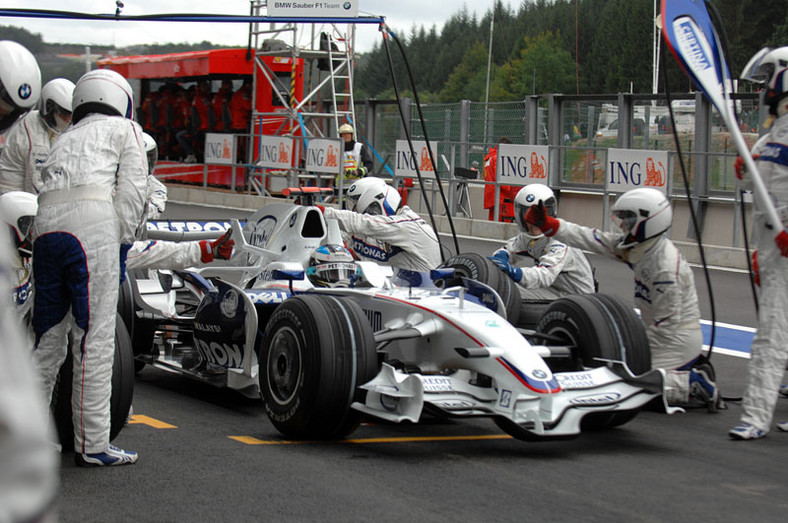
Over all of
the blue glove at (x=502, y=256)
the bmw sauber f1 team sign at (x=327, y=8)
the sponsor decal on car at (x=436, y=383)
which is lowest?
the sponsor decal on car at (x=436, y=383)

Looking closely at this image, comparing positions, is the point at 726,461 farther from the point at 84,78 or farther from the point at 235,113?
the point at 235,113

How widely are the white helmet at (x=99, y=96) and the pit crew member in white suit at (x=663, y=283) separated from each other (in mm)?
2851

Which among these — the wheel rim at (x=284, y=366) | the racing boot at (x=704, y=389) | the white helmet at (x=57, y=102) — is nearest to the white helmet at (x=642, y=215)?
the racing boot at (x=704, y=389)

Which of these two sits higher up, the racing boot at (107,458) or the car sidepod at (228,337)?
the car sidepod at (228,337)

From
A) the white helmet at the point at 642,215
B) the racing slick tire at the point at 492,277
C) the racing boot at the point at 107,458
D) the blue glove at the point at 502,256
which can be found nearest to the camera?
the racing boot at the point at 107,458

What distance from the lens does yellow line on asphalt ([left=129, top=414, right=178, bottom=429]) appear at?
6.38 m

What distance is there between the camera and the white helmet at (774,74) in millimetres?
6436

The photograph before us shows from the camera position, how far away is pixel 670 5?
21.9 ft

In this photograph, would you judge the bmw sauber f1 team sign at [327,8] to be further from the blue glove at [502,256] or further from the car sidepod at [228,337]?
the car sidepod at [228,337]

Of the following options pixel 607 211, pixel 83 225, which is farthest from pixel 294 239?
pixel 607 211

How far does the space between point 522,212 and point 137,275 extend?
304cm

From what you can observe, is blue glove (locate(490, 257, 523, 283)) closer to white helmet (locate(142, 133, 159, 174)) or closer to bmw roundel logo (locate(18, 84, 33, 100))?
white helmet (locate(142, 133, 159, 174))

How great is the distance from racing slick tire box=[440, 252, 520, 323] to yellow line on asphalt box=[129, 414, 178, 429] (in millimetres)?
2663

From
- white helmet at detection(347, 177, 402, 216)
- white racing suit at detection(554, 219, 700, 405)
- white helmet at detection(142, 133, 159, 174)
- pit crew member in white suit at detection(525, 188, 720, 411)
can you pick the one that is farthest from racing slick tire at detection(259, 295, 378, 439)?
white helmet at detection(347, 177, 402, 216)
